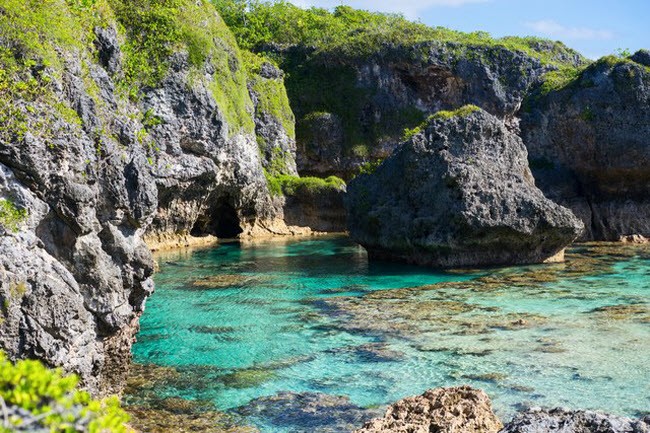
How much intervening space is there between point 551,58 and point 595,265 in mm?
28470

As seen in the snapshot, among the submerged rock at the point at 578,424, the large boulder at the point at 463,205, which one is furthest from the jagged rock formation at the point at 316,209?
the submerged rock at the point at 578,424

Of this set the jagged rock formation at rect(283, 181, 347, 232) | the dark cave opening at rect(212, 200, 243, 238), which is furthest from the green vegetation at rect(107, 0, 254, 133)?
the jagged rock formation at rect(283, 181, 347, 232)

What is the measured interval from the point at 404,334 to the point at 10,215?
28.7ft

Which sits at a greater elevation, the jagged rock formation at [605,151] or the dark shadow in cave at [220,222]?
the jagged rock formation at [605,151]

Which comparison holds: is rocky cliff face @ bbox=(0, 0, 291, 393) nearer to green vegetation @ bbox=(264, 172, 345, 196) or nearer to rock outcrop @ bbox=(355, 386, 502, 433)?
rock outcrop @ bbox=(355, 386, 502, 433)

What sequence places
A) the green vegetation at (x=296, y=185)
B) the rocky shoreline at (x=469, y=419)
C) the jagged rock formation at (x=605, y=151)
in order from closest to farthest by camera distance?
1. the rocky shoreline at (x=469, y=419)
2. the jagged rock formation at (x=605, y=151)
3. the green vegetation at (x=296, y=185)

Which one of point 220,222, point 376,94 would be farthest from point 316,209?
point 376,94

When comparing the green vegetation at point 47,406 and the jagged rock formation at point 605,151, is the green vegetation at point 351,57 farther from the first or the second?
the green vegetation at point 47,406

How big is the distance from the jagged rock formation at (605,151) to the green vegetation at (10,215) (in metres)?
32.2

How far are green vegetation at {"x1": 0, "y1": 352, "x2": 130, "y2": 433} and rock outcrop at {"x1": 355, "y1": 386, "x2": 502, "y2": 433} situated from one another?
4640 mm

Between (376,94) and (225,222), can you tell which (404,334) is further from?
(376,94)

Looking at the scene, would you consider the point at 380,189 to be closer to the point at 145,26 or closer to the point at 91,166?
the point at 145,26

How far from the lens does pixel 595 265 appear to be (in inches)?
987

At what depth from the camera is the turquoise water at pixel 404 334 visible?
35.6ft
